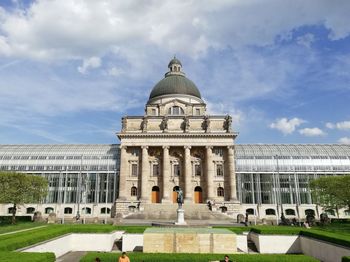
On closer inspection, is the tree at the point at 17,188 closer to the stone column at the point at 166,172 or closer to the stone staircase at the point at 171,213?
the stone staircase at the point at 171,213

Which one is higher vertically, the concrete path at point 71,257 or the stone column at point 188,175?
the stone column at point 188,175

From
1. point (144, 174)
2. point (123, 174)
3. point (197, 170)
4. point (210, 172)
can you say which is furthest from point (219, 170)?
point (123, 174)

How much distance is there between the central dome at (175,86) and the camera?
78562 mm

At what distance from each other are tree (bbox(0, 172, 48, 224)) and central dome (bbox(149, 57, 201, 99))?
3728 centimetres

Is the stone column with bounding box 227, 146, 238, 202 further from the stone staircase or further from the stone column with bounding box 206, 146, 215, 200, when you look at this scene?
the stone staircase

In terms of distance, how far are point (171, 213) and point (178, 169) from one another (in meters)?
13.4

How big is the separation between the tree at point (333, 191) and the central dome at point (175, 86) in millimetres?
37170

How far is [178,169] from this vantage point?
69500mm

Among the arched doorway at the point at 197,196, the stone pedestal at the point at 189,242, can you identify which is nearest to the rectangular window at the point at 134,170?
the arched doorway at the point at 197,196

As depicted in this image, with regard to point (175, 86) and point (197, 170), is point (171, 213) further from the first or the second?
point (175, 86)

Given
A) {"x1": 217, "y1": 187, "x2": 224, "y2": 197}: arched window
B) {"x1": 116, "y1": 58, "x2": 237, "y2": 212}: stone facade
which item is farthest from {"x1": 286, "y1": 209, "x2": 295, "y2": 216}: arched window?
{"x1": 217, "y1": 187, "x2": 224, "y2": 197}: arched window

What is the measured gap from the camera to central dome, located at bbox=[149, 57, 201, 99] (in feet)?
258

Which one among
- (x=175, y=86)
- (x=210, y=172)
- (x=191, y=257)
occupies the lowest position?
(x=191, y=257)

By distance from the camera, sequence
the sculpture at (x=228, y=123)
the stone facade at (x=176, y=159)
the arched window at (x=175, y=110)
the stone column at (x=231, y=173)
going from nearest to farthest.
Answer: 1. the stone column at (x=231, y=173)
2. the stone facade at (x=176, y=159)
3. the sculpture at (x=228, y=123)
4. the arched window at (x=175, y=110)
